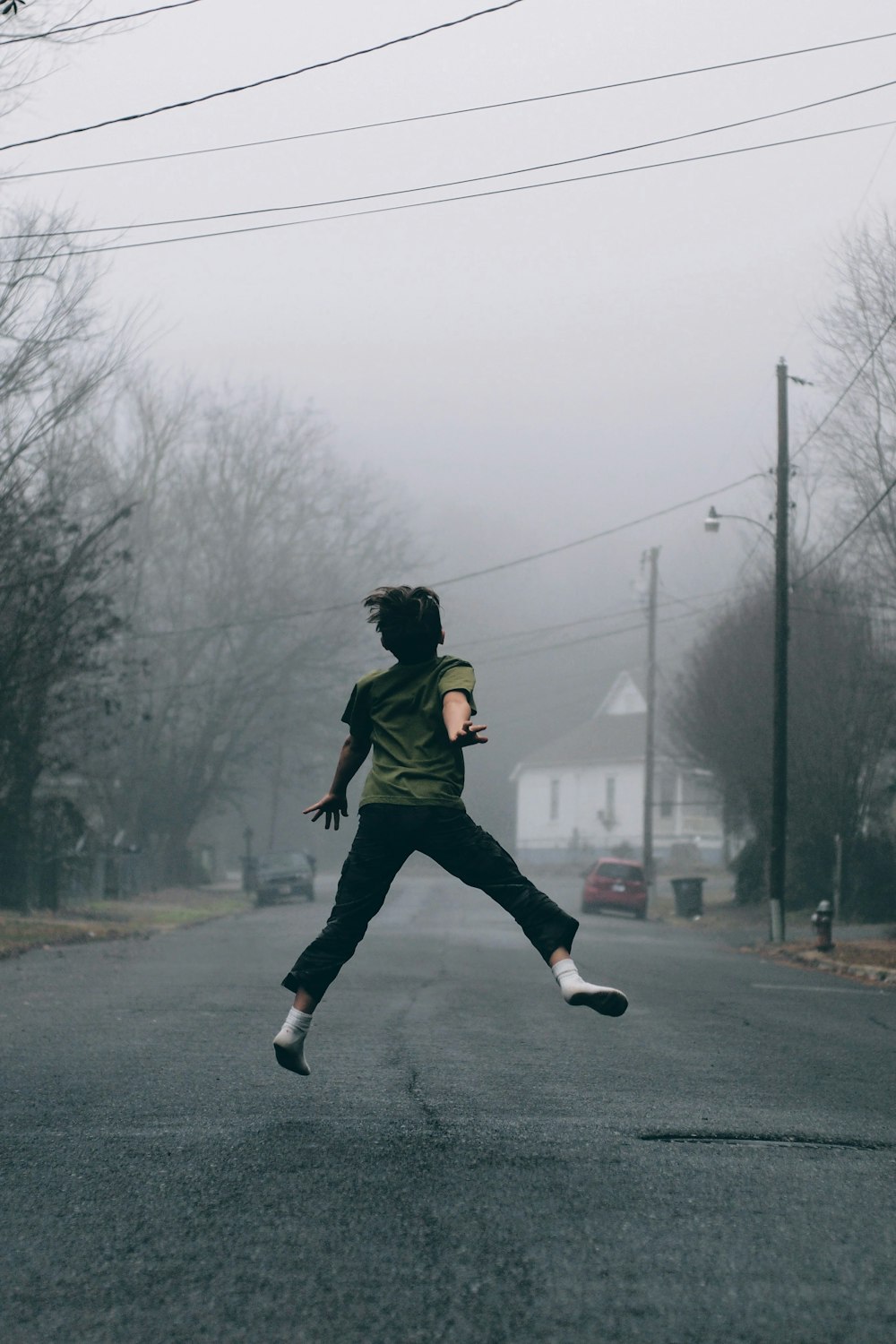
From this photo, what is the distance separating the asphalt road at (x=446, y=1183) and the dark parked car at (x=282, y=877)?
111ft

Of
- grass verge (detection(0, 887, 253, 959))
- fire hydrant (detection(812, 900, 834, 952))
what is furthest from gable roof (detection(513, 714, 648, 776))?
fire hydrant (detection(812, 900, 834, 952))

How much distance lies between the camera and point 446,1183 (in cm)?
451

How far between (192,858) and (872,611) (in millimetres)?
27059

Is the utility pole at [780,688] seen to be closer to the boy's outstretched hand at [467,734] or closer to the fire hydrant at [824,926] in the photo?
the fire hydrant at [824,926]

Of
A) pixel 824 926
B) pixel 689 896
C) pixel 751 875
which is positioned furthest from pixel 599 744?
pixel 824 926

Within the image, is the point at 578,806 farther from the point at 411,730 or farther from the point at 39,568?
the point at 411,730

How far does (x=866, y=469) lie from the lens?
1030 inches

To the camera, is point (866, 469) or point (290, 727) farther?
point (290, 727)

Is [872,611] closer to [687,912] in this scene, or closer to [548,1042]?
[687,912]

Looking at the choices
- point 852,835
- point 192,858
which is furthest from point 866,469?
point 192,858

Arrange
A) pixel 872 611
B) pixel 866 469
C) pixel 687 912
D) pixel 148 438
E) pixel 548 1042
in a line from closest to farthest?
pixel 548 1042
pixel 866 469
pixel 872 611
pixel 687 912
pixel 148 438

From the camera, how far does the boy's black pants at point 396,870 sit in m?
5.79

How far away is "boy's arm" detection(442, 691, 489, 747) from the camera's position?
5598 mm

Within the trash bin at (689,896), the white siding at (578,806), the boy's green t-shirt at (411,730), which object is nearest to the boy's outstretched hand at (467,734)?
the boy's green t-shirt at (411,730)
